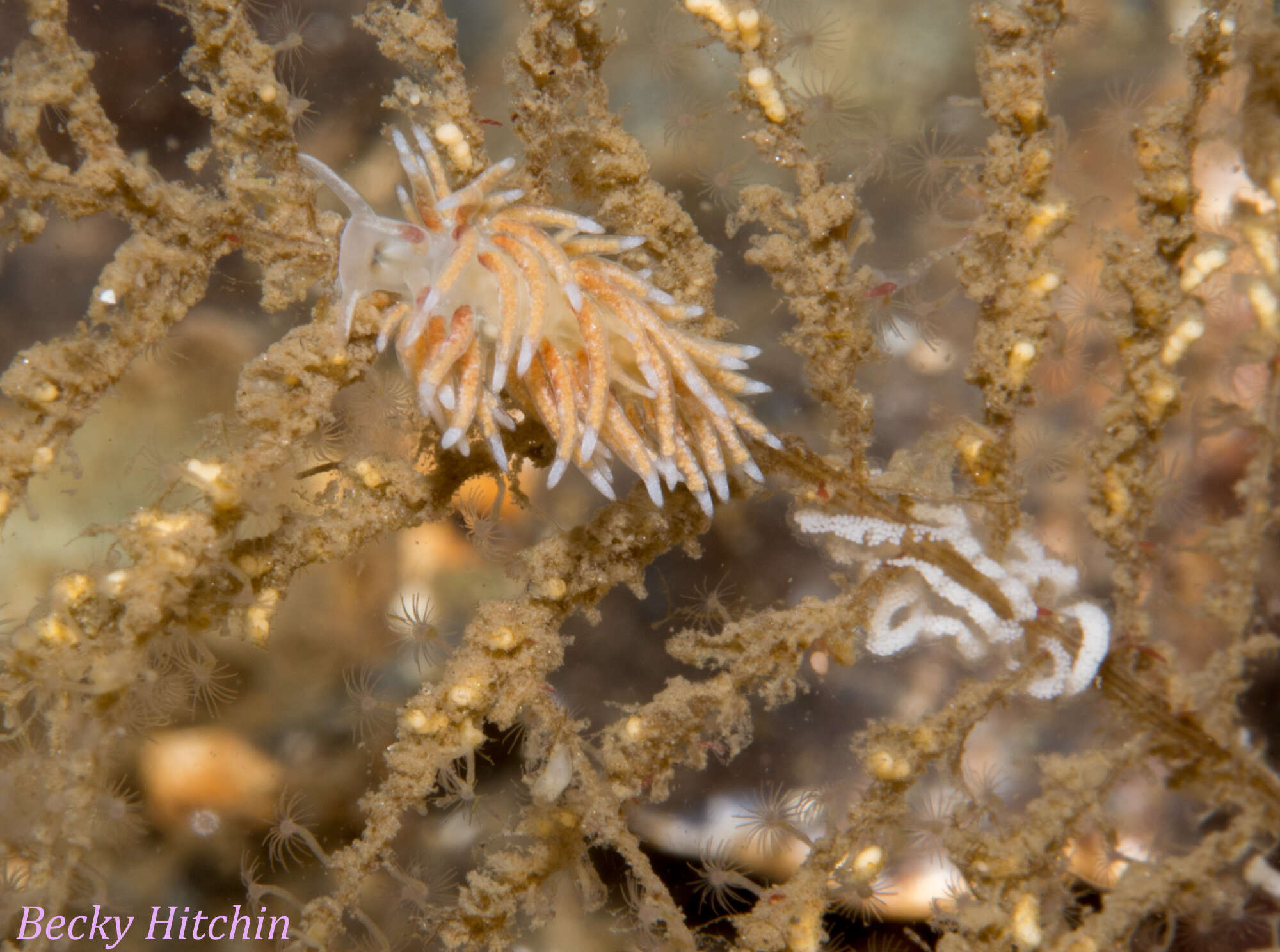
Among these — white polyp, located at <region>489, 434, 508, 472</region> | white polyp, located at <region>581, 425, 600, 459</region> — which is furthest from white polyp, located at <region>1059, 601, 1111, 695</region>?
white polyp, located at <region>489, 434, 508, 472</region>

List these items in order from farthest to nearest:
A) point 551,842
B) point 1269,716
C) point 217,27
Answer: point 1269,716, point 551,842, point 217,27

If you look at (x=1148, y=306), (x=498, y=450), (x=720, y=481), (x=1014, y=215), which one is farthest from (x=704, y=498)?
(x=1148, y=306)

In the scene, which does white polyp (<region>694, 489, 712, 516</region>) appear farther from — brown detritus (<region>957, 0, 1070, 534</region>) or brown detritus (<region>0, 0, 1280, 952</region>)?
brown detritus (<region>957, 0, 1070, 534</region>)

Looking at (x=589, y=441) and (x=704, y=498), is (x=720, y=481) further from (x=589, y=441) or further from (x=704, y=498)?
(x=589, y=441)

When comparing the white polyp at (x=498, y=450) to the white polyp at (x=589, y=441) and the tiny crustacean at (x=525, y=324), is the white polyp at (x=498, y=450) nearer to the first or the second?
the tiny crustacean at (x=525, y=324)

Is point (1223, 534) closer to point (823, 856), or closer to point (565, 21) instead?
point (823, 856)

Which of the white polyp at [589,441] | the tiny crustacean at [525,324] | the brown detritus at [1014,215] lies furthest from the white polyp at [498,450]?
the brown detritus at [1014,215]

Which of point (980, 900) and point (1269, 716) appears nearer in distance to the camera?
point (980, 900)

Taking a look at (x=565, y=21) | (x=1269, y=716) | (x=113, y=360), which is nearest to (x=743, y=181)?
(x=565, y=21)

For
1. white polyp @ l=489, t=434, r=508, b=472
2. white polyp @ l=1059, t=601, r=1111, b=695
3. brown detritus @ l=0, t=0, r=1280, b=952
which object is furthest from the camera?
white polyp @ l=1059, t=601, r=1111, b=695
